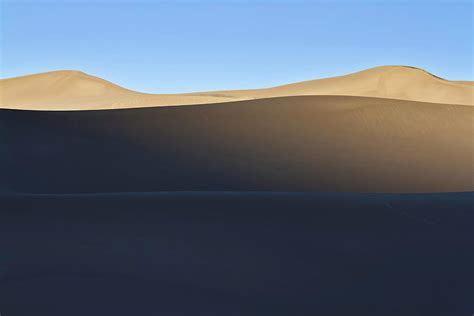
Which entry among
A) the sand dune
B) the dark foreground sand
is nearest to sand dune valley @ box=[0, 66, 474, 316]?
the dark foreground sand

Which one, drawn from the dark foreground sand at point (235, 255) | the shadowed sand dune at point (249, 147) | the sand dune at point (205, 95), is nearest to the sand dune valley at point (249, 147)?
the shadowed sand dune at point (249, 147)

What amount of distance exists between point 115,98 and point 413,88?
22022mm

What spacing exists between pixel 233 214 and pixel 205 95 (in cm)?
3923

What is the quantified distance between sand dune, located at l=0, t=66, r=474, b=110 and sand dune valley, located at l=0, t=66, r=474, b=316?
2480 centimetres

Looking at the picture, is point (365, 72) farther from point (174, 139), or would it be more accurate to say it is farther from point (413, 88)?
point (174, 139)

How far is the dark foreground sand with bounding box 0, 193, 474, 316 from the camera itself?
4.28 m

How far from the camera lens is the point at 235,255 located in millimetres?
5273

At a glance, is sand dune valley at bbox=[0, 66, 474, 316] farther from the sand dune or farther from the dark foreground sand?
the sand dune

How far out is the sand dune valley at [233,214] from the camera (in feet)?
14.6

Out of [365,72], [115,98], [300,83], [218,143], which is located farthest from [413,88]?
[218,143]

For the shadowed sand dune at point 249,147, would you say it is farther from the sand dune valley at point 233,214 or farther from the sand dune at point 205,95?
the sand dune at point 205,95

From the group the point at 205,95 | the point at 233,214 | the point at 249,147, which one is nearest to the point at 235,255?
the point at 233,214

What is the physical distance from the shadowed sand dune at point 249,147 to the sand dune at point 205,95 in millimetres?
22411

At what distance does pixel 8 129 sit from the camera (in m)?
12.9
